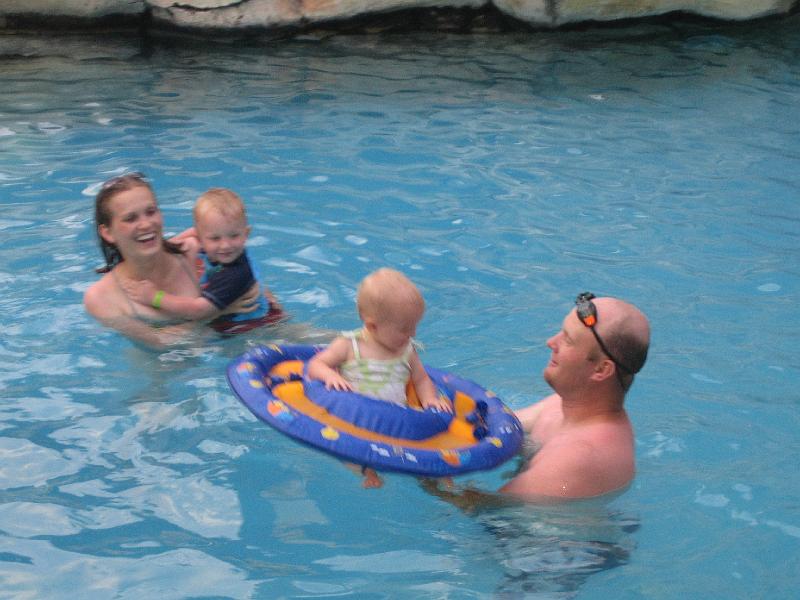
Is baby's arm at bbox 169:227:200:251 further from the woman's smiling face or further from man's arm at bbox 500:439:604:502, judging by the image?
man's arm at bbox 500:439:604:502

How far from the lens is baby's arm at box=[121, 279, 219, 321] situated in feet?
18.1

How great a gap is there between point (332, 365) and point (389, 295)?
0.48 meters

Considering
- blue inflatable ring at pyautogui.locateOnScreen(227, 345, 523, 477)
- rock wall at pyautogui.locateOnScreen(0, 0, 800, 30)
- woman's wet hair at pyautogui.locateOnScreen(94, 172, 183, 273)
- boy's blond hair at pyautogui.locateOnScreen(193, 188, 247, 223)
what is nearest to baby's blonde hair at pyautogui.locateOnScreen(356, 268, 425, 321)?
blue inflatable ring at pyautogui.locateOnScreen(227, 345, 523, 477)

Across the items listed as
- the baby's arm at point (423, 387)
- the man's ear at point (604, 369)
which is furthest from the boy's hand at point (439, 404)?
the man's ear at point (604, 369)

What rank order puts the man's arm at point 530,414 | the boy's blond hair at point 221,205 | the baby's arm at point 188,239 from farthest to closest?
the baby's arm at point 188,239, the boy's blond hair at point 221,205, the man's arm at point 530,414

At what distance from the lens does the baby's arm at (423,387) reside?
456cm

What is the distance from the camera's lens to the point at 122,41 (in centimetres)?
1143

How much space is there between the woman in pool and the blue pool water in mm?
176

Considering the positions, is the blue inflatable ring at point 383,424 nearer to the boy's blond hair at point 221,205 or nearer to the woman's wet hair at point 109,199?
the boy's blond hair at point 221,205

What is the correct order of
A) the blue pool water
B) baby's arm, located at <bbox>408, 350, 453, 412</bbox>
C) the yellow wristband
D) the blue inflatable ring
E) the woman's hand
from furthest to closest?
the woman's hand
the yellow wristband
baby's arm, located at <bbox>408, 350, 453, 412</bbox>
the blue pool water
the blue inflatable ring

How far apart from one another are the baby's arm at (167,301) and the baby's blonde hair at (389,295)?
4.80 feet

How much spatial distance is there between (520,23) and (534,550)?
8.98 metres

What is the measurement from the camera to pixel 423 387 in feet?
15.1

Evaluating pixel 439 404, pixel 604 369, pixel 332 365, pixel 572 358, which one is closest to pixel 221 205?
pixel 332 365
